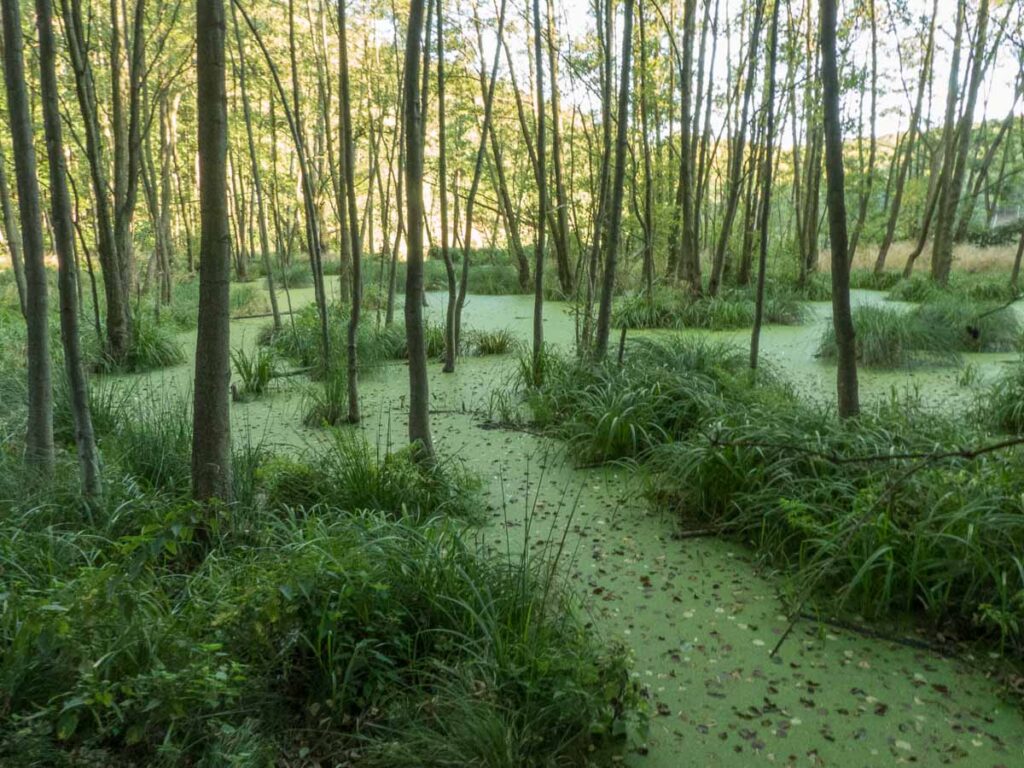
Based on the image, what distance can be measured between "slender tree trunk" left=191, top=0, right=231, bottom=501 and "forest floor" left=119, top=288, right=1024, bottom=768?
3.23ft

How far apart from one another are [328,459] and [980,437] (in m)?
2.63

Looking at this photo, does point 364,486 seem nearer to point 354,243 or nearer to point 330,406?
point 330,406

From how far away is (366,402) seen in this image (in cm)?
483

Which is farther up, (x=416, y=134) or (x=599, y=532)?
(x=416, y=134)

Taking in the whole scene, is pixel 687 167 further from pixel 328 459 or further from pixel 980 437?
pixel 328 459

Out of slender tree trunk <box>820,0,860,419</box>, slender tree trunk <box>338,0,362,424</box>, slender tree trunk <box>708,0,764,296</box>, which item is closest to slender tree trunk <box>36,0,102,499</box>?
slender tree trunk <box>338,0,362,424</box>

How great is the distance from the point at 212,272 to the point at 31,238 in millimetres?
851

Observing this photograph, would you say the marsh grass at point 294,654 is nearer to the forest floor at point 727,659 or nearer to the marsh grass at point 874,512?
the forest floor at point 727,659

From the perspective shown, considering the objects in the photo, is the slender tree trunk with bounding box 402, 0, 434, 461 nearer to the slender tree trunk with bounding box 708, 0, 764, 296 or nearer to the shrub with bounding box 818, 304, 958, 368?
the slender tree trunk with bounding box 708, 0, 764, 296

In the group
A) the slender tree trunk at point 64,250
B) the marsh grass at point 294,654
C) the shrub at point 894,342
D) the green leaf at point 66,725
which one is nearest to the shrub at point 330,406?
the slender tree trunk at point 64,250

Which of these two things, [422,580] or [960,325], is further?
[960,325]

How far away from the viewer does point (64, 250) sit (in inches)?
97.8

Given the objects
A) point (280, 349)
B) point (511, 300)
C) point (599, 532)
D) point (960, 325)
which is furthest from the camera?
point (511, 300)

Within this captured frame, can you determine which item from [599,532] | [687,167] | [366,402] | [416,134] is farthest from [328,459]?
[687,167]
